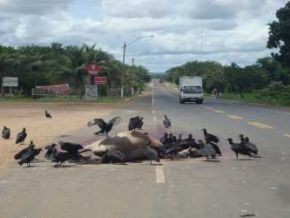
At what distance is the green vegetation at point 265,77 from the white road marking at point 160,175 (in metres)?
51.4

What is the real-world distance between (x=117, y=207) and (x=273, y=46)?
57.9 meters

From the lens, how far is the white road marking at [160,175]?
38.2 feet

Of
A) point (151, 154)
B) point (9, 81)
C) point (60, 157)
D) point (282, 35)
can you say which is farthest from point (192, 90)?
point (60, 157)

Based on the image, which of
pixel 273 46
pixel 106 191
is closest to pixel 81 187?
pixel 106 191

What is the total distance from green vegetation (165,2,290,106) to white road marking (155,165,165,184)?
5144 cm

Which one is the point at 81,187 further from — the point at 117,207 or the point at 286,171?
the point at 286,171

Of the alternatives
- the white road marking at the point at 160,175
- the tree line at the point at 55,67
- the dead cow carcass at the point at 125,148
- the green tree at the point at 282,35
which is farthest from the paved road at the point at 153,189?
the tree line at the point at 55,67

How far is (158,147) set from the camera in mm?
15328

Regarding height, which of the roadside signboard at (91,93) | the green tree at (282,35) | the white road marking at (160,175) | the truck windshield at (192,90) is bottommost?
the roadside signboard at (91,93)

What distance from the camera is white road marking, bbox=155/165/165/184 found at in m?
11.6

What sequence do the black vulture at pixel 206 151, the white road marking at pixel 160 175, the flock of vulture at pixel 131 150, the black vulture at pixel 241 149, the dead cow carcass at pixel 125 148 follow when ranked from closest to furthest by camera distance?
the white road marking at pixel 160 175
the flock of vulture at pixel 131 150
the dead cow carcass at pixel 125 148
the black vulture at pixel 206 151
the black vulture at pixel 241 149

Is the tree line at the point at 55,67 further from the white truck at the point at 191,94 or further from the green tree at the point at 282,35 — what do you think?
the green tree at the point at 282,35

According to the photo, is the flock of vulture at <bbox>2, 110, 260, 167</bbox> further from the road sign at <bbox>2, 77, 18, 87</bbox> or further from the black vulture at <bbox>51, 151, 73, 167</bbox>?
the road sign at <bbox>2, 77, 18, 87</bbox>

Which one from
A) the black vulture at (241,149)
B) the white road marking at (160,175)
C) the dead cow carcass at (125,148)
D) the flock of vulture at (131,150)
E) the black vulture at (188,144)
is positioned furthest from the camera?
the black vulture at (188,144)
